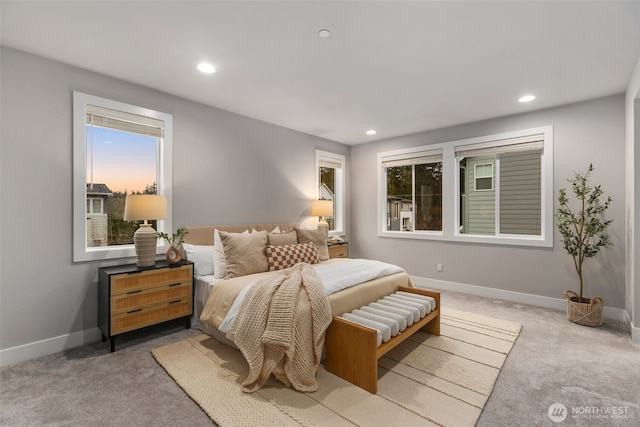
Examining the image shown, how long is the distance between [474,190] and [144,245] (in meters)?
4.66

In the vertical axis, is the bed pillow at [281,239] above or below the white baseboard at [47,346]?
above

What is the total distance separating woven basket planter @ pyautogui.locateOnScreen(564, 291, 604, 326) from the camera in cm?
328

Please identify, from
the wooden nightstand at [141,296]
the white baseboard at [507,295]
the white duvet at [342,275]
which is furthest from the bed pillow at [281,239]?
the white baseboard at [507,295]

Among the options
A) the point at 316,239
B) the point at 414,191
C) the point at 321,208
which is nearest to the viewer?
the point at 316,239

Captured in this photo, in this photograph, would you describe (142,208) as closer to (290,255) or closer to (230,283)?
(230,283)

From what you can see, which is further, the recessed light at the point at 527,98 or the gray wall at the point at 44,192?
the recessed light at the point at 527,98

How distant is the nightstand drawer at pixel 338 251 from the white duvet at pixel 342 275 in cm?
130

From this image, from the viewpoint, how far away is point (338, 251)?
201 inches

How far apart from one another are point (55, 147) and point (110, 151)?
0.49 m

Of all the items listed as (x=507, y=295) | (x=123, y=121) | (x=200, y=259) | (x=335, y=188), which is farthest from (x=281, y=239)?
(x=507, y=295)

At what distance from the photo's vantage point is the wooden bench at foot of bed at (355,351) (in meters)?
2.10

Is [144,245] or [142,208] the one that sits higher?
[142,208]

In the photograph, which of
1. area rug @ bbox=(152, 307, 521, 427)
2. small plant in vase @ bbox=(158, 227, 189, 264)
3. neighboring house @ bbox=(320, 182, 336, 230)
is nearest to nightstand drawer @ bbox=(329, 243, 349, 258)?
neighboring house @ bbox=(320, 182, 336, 230)

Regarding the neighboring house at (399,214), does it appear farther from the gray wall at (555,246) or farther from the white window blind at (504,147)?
the white window blind at (504,147)
